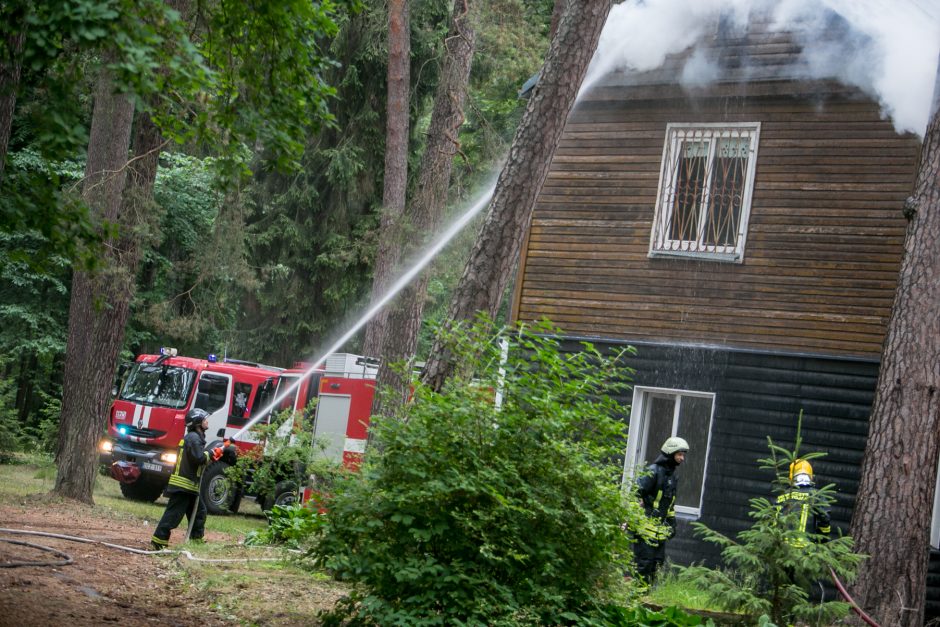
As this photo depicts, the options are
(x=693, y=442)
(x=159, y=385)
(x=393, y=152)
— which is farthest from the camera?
(x=159, y=385)

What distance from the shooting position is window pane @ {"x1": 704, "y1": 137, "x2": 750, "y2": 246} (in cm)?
1312

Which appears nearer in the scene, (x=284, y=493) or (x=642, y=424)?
(x=642, y=424)

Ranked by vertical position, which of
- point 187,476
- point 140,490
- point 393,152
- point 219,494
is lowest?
point 140,490

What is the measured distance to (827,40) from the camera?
12.7m

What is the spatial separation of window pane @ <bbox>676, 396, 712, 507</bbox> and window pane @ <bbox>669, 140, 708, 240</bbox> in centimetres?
218

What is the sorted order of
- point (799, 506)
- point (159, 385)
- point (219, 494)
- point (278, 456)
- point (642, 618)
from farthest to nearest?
point (159, 385) < point (219, 494) < point (278, 456) < point (799, 506) < point (642, 618)

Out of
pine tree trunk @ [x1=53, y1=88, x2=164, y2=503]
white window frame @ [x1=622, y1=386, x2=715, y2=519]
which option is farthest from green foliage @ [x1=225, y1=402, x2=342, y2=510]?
white window frame @ [x1=622, y1=386, x2=715, y2=519]

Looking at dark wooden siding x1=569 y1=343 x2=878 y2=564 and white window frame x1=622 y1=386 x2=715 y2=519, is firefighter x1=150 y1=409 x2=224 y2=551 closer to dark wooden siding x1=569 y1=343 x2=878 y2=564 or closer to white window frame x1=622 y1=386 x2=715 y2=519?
white window frame x1=622 y1=386 x2=715 y2=519

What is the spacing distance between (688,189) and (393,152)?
6.38 m

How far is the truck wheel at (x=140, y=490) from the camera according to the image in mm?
17641

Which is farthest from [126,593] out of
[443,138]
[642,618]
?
[443,138]

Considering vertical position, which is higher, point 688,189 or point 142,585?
point 688,189

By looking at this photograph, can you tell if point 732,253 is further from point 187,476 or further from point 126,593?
point 126,593

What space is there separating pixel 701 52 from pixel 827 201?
2560mm
